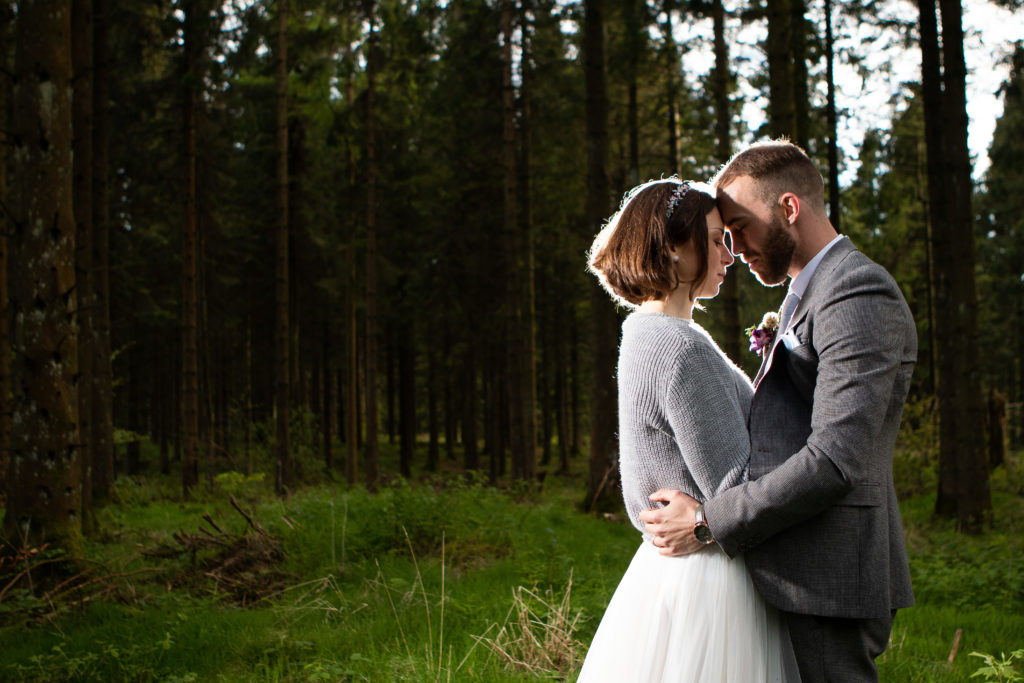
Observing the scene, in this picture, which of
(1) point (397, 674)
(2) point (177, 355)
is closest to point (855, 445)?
(1) point (397, 674)

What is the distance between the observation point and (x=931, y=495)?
14.4 metres

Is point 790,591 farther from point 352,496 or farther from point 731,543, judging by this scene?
point 352,496

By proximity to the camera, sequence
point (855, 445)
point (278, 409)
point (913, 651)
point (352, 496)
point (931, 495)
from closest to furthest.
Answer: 1. point (855, 445)
2. point (913, 651)
3. point (352, 496)
4. point (931, 495)
5. point (278, 409)

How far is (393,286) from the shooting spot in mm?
26062

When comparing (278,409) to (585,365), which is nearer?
(278,409)

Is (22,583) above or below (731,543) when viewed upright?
below

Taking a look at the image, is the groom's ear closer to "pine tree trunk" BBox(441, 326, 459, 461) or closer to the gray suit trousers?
the gray suit trousers

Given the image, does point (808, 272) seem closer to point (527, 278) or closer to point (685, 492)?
point (685, 492)

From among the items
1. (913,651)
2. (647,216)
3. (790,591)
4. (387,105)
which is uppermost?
(387,105)

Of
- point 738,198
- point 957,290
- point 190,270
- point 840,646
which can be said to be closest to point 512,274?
point 190,270

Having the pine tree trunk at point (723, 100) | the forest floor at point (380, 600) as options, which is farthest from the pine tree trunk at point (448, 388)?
the forest floor at point (380, 600)

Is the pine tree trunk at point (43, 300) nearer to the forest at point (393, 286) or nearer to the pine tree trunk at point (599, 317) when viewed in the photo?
the forest at point (393, 286)

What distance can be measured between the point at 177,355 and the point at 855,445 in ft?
97.4

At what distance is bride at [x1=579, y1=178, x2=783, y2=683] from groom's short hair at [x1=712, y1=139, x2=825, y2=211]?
154mm
